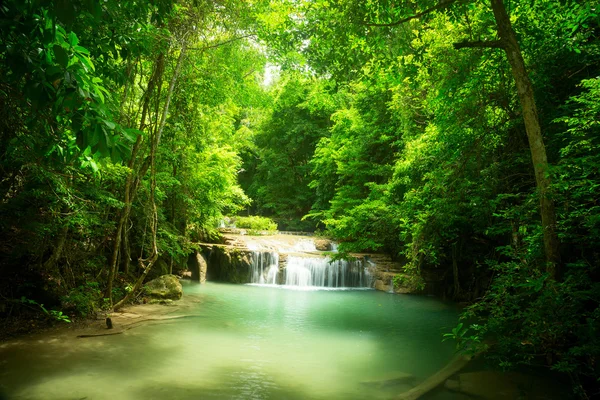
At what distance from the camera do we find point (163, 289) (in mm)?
10586

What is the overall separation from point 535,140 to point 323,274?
1176cm

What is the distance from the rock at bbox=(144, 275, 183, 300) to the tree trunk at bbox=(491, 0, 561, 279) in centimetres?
895

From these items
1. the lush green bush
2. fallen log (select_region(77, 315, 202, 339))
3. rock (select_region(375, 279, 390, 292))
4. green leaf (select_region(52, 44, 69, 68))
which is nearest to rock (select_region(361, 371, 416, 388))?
fallen log (select_region(77, 315, 202, 339))

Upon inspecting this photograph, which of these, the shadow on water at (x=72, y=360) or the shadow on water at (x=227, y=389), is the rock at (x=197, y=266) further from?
the shadow on water at (x=227, y=389)

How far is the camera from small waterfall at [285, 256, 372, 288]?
15.9 metres

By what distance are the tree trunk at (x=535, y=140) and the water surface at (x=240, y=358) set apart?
→ 2.25m

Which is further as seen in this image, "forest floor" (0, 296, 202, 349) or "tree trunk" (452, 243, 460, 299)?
"tree trunk" (452, 243, 460, 299)

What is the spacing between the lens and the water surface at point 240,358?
5137 millimetres

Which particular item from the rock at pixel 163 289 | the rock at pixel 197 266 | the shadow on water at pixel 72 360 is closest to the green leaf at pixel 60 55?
the shadow on water at pixel 72 360

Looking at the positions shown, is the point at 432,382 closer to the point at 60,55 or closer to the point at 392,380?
the point at 392,380

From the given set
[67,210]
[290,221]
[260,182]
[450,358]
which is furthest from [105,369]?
[260,182]

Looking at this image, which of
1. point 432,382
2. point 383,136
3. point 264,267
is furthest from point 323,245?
point 432,382

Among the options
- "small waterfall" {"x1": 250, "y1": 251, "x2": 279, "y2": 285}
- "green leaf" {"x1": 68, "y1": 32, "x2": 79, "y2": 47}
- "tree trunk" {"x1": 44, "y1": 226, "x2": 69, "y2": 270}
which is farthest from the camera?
"small waterfall" {"x1": 250, "y1": 251, "x2": 279, "y2": 285}

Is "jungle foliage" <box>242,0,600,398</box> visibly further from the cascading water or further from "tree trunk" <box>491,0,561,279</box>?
the cascading water
